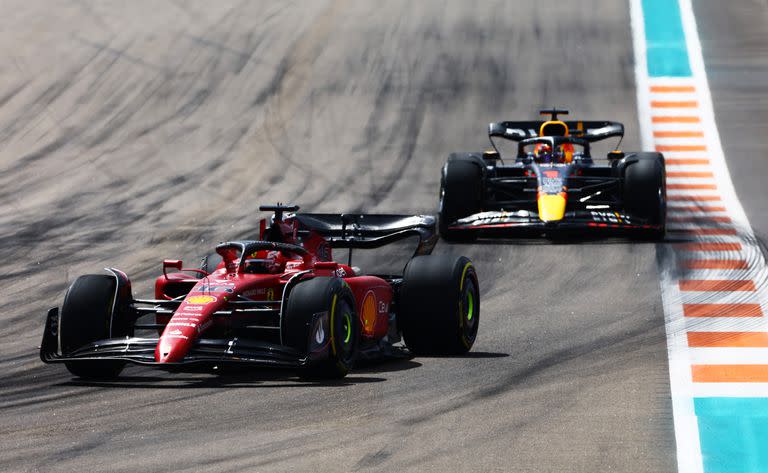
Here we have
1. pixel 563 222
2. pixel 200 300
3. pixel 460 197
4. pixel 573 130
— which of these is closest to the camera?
pixel 200 300

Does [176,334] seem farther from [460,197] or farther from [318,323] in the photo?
[460,197]

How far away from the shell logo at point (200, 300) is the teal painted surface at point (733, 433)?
3798 mm

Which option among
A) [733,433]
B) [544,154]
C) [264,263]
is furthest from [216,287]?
[544,154]

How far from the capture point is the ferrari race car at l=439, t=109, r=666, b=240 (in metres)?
19.1

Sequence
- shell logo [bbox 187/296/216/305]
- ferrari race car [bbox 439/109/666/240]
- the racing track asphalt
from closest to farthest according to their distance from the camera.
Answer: the racing track asphalt, shell logo [bbox 187/296/216/305], ferrari race car [bbox 439/109/666/240]

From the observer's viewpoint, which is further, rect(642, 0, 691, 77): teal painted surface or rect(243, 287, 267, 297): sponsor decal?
rect(642, 0, 691, 77): teal painted surface

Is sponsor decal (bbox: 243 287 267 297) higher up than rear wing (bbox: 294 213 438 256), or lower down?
lower down

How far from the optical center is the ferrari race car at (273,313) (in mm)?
10727

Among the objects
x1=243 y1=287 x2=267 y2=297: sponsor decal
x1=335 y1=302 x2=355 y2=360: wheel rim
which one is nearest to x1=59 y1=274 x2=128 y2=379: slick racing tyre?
x1=243 y1=287 x2=267 y2=297: sponsor decal

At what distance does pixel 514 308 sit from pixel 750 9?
78.6 feet

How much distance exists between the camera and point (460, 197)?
19828mm

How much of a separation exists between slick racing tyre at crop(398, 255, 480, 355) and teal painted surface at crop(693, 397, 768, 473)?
2971 mm

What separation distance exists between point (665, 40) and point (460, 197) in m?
15.8

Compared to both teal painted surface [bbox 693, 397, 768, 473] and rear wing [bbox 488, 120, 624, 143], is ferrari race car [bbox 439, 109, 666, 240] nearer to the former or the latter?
rear wing [bbox 488, 120, 624, 143]
